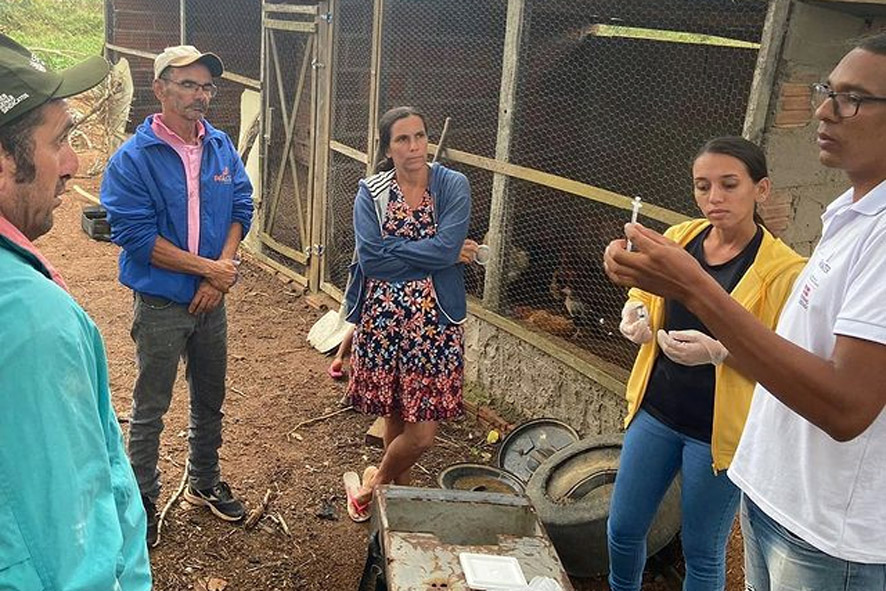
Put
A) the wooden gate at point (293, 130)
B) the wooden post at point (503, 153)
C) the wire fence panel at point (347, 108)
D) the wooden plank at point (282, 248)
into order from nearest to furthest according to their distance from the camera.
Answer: the wooden post at point (503, 153) → the wire fence panel at point (347, 108) → the wooden gate at point (293, 130) → the wooden plank at point (282, 248)

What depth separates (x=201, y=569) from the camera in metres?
3.45

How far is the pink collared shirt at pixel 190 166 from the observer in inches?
130

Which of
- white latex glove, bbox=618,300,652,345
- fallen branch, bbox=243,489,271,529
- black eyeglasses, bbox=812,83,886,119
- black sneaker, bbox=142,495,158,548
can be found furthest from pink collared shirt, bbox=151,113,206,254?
black eyeglasses, bbox=812,83,886,119

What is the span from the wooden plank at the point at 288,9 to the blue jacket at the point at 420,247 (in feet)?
11.2

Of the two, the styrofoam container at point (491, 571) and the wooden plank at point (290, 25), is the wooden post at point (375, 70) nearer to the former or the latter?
the wooden plank at point (290, 25)

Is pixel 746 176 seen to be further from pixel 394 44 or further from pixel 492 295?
pixel 394 44

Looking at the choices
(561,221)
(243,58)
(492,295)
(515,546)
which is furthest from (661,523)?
(243,58)

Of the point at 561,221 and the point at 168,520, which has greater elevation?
the point at 561,221

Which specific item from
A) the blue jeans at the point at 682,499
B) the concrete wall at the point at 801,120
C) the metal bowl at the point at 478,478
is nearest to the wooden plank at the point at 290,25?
the metal bowl at the point at 478,478

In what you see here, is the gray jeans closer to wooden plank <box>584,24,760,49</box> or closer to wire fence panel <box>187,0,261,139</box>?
wooden plank <box>584,24,760,49</box>

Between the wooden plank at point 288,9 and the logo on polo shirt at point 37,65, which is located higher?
the wooden plank at point 288,9

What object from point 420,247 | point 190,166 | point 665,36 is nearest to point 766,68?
point 665,36

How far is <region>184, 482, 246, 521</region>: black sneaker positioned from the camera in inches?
148

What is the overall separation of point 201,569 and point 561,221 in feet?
10.1
